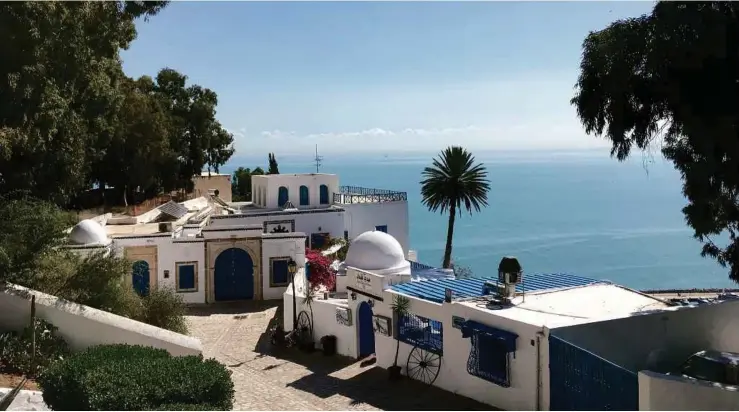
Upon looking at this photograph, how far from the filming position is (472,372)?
14.6 metres

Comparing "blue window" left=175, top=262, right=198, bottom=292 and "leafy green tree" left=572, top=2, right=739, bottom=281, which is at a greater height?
"leafy green tree" left=572, top=2, right=739, bottom=281

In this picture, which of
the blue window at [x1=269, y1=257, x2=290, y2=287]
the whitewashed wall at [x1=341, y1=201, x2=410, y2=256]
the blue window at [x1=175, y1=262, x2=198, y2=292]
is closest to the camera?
the blue window at [x1=175, y1=262, x2=198, y2=292]

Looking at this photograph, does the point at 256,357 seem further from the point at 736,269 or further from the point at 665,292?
Result: the point at 665,292

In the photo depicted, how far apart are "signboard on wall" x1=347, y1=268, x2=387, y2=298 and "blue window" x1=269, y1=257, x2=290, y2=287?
848cm

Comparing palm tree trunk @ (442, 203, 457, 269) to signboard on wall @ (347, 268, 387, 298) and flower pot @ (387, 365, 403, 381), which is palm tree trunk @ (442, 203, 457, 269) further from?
flower pot @ (387, 365, 403, 381)

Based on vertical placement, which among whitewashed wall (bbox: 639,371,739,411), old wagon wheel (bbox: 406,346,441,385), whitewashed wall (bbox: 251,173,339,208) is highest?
whitewashed wall (bbox: 251,173,339,208)

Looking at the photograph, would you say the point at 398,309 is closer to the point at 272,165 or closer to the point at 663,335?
the point at 663,335

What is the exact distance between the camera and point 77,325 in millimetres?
13508

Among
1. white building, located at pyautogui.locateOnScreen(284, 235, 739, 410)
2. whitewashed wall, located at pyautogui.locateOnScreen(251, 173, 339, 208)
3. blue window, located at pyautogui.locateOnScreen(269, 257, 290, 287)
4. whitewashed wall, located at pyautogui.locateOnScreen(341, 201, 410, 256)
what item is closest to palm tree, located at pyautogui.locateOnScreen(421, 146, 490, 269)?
whitewashed wall, located at pyautogui.locateOnScreen(341, 201, 410, 256)

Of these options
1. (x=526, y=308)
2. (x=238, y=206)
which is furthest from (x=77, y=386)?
(x=238, y=206)

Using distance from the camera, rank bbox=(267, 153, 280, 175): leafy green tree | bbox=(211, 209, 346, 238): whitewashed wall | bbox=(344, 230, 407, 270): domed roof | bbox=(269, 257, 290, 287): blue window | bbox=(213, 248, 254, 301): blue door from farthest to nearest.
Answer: bbox=(267, 153, 280, 175): leafy green tree
bbox=(211, 209, 346, 238): whitewashed wall
bbox=(269, 257, 290, 287): blue window
bbox=(213, 248, 254, 301): blue door
bbox=(344, 230, 407, 270): domed roof

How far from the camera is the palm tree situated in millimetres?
32781

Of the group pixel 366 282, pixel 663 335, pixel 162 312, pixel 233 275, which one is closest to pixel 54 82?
pixel 162 312

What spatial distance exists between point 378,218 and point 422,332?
19391 mm
